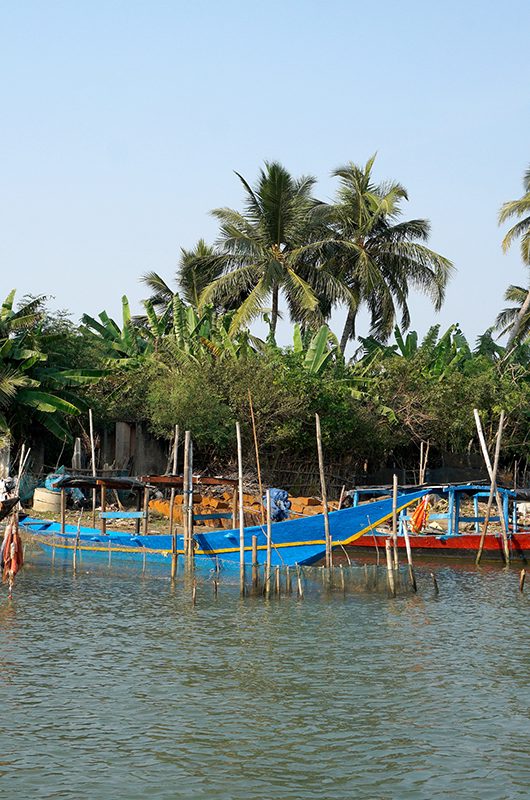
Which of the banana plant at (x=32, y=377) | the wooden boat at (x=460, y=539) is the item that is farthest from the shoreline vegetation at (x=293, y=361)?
the wooden boat at (x=460, y=539)

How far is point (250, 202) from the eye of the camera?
1618 inches

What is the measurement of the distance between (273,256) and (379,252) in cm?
534

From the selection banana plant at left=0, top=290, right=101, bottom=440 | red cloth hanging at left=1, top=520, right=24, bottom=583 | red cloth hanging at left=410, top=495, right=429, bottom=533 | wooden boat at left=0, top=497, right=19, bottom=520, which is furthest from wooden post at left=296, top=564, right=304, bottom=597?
banana plant at left=0, top=290, right=101, bottom=440

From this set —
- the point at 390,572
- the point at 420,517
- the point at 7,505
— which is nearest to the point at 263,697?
the point at 390,572

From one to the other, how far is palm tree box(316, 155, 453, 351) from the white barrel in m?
15.8

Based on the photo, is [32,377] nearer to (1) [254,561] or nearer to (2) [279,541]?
(2) [279,541]

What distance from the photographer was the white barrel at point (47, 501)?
3266cm

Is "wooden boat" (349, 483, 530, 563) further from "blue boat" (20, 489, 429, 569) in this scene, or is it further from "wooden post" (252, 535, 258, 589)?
"wooden post" (252, 535, 258, 589)

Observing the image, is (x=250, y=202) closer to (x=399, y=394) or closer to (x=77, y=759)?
(x=399, y=394)

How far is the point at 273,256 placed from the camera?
4084cm

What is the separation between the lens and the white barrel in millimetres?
32656

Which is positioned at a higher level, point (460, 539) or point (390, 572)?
point (460, 539)

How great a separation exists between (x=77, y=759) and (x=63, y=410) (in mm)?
22843

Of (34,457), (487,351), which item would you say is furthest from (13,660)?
(487,351)
